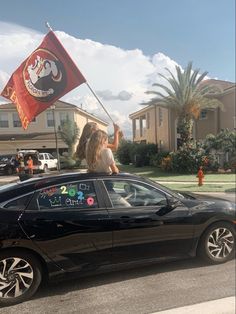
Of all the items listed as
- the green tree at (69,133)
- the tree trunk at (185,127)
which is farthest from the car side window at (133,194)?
the tree trunk at (185,127)

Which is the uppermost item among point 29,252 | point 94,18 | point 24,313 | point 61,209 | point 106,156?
point 94,18

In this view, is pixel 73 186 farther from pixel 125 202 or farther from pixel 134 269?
pixel 134 269

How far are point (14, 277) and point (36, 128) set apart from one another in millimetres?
1894

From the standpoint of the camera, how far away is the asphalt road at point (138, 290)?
365cm

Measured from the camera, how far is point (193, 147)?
23.6 meters

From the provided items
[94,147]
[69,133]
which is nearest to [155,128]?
[69,133]

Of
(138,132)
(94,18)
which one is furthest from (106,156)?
(138,132)

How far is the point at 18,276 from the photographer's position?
3807 mm

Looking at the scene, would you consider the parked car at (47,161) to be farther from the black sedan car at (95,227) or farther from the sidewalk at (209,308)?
the sidewalk at (209,308)

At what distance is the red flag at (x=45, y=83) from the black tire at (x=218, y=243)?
245 cm

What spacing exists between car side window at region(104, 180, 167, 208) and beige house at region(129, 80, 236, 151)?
2167cm

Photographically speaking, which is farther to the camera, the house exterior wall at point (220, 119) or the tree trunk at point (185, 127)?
the house exterior wall at point (220, 119)

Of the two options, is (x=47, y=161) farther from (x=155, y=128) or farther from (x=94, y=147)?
(x=155, y=128)

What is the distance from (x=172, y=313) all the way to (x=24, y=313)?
141cm
